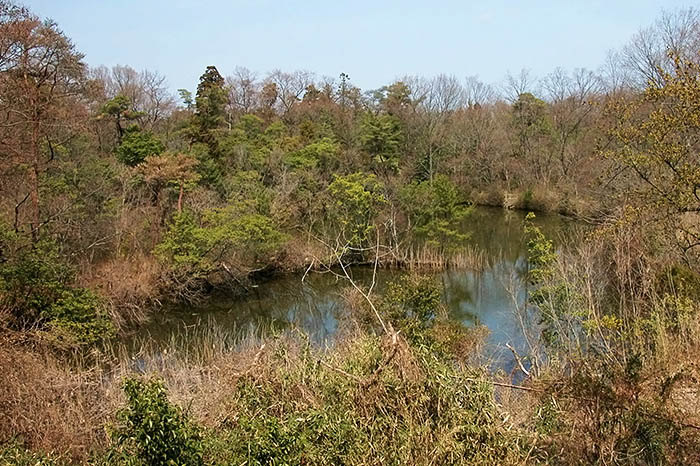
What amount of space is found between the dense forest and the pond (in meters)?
0.57

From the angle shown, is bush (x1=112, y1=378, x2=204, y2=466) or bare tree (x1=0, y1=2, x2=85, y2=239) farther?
bare tree (x1=0, y1=2, x2=85, y2=239)

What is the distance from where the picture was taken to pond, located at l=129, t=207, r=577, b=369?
11423mm

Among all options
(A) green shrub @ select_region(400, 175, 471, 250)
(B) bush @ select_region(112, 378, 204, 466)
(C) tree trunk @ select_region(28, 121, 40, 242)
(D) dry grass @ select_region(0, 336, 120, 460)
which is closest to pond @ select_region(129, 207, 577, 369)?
(A) green shrub @ select_region(400, 175, 471, 250)

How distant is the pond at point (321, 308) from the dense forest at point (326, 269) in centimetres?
57

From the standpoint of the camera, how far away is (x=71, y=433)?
18.2 feet

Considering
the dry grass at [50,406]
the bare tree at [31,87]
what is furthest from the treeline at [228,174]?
the dry grass at [50,406]

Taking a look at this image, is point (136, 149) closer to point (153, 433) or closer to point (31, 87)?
point (31, 87)

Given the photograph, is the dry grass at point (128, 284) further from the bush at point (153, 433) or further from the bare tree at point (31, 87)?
the bush at point (153, 433)

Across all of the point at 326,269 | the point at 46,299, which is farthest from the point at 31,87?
the point at 326,269

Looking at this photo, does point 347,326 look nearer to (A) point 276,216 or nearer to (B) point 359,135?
(A) point 276,216

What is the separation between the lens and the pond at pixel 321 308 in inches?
450

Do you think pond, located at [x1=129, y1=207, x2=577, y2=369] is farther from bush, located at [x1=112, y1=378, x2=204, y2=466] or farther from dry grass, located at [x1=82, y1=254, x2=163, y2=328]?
bush, located at [x1=112, y1=378, x2=204, y2=466]

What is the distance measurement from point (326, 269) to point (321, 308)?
1388 mm

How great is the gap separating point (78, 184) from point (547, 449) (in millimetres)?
13762
